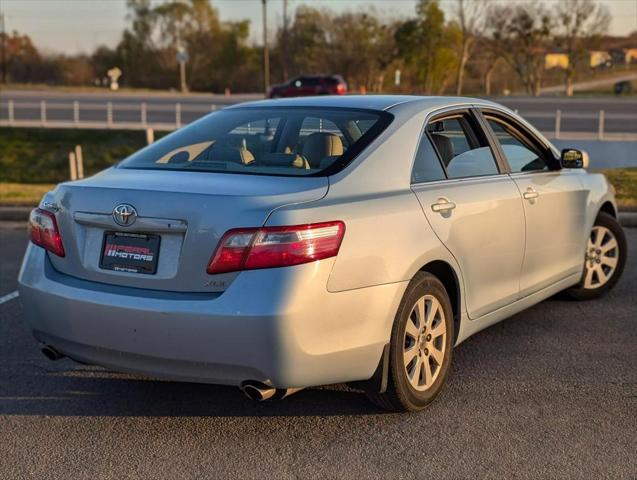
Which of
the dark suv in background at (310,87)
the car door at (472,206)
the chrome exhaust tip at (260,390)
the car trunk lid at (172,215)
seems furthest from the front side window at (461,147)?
the dark suv in background at (310,87)

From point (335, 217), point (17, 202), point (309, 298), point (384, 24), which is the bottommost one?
point (17, 202)

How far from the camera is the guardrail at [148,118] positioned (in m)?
27.6

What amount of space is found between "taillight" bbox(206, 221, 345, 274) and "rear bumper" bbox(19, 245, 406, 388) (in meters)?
0.04

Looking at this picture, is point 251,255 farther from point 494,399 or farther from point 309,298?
point 494,399

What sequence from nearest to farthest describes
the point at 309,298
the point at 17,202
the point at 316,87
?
1. the point at 309,298
2. the point at 17,202
3. the point at 316,87

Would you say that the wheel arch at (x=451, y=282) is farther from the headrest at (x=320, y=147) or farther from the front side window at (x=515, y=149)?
the front side window at (x=515, y=149)

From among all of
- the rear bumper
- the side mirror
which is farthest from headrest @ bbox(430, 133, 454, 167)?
the side mirror

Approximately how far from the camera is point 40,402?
14.9ft

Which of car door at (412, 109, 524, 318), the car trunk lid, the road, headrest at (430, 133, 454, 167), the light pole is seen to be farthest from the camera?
the light pole

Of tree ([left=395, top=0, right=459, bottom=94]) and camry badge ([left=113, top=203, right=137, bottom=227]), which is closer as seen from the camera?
camry badge ([left=113, top=203, right=137, bottom=227])

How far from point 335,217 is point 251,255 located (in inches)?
16.9

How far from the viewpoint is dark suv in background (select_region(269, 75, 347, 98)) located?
41.8 metres

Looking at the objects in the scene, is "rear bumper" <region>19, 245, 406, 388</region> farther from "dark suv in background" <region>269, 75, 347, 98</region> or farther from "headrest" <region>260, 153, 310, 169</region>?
"dark suv in background" <region>269, 75, 347, 98</region>

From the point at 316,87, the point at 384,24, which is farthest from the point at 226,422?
the point at 384,24
